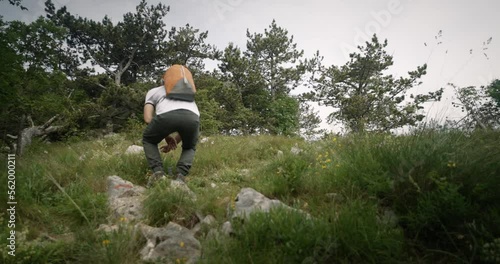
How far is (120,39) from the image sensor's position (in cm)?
2116

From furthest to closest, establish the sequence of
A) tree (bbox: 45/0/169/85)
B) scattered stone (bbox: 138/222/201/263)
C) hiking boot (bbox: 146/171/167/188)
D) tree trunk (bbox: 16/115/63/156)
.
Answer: tree (bbox: 45/0/169/85), tree trunk (bbox: 16/115/63/156), hiking boot (bbox: 146/171/167/188), scattered stone (bbox: 138/222/201/263)

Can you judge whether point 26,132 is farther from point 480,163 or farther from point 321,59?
point 321,59

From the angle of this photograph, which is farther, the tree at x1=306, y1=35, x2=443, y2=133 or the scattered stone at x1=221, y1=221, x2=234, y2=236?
the tree at x1=306, y1=35, x2=443, y2=133

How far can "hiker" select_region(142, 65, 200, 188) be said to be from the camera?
3.79 meters

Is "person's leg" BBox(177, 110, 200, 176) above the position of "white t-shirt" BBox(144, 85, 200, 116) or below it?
below

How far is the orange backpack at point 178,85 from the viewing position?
3.91 metres

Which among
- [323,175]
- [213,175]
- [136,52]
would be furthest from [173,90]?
[136,52]

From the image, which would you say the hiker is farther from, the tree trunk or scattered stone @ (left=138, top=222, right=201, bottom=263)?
the tree trunk

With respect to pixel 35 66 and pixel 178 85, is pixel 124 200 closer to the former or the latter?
pixel 178 85

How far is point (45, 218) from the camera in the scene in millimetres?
2734

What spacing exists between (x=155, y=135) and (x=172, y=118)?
436 millimetres

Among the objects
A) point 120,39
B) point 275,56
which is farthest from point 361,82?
point 120,39

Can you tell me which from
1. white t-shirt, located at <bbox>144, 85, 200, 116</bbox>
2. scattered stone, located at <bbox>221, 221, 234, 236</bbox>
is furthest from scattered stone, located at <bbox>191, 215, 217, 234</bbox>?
white t-shirt, located at <bbox>144, 85, 200, 116</bbox>

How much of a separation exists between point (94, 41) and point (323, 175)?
81.8 feet
